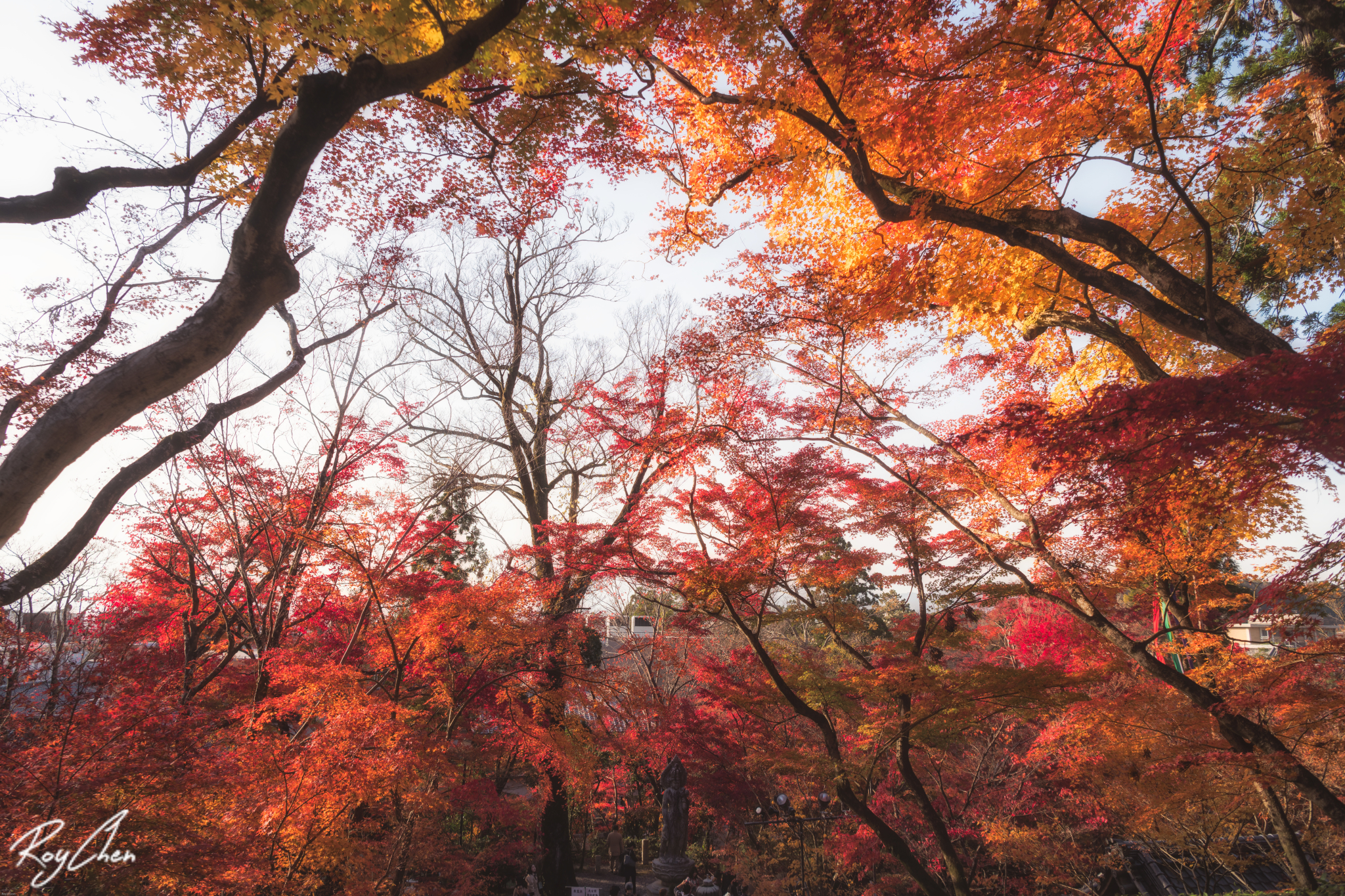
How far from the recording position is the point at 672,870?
884 centimetres

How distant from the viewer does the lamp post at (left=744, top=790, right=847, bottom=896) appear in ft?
31.3

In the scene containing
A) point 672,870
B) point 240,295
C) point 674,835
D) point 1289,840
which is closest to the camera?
point 240,295

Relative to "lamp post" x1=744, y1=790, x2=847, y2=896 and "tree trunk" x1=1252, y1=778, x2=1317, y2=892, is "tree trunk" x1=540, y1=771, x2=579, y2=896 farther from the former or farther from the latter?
"tree trunk" x1=1252, y1=778, x2=1317, y2=892

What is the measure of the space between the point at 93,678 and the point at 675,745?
9.10 m

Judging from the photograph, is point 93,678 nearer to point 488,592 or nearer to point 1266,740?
point 488,592

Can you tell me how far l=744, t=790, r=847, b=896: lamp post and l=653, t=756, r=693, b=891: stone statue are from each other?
1.27 metres

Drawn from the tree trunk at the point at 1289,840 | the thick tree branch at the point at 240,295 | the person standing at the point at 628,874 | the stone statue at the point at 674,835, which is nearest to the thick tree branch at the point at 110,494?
the thick tree branch at the point at 240,295

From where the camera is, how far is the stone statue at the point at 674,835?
8.84 m

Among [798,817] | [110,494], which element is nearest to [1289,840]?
[798,817]

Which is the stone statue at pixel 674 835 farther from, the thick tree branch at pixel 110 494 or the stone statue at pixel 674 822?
the thick tree branch at pixel 110 494
